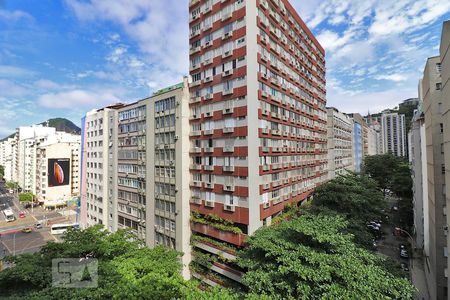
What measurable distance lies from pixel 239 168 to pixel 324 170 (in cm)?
3235

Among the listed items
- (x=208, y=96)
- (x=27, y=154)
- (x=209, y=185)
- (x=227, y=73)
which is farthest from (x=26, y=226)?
(x=227, y=73)

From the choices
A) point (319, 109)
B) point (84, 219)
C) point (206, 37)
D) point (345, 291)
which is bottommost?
point (84, 219)

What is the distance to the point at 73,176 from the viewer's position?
91000mm

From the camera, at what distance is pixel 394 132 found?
136500mm

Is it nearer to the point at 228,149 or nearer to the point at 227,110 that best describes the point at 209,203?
the point at 228,149

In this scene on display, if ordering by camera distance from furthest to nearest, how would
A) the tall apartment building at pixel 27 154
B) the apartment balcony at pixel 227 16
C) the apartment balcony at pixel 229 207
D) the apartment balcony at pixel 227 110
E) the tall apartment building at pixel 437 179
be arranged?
the tall apartment building at pixel 27 154 < the apartment balcony at pixel 227 16 < the apartment balcony at pixel 227 110 < the apartment balcony at pixel 229 207 < the tall apartment building at pixel 437 179

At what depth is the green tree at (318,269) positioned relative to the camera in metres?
13.6

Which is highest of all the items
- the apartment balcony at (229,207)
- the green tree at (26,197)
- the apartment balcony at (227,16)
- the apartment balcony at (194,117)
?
the apartment balcony at (227,16)

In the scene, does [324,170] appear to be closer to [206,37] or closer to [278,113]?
[278,113]

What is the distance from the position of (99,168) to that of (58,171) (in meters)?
44.7

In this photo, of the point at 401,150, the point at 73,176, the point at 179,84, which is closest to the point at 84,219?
the point at 73,176

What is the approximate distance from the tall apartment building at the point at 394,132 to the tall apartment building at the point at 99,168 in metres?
144

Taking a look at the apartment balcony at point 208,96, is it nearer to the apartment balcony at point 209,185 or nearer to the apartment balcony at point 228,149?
the apartment balcony at point 228,149
